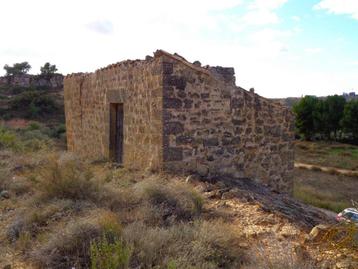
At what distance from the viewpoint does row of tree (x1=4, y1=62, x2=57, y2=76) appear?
3956 centimetres

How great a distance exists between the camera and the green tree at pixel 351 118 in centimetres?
3894

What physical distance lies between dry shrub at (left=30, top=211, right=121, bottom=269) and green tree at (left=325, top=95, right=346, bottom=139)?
4007 cm

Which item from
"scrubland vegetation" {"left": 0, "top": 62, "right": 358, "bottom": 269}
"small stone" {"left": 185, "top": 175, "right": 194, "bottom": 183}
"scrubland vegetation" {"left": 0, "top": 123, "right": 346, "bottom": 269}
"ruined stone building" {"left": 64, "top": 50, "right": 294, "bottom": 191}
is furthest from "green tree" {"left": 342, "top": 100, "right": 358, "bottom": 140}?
"scrubland vegetation" {"left": 0, "top": 123, "right": 346, "bottom": 269}

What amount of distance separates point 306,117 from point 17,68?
106 feet

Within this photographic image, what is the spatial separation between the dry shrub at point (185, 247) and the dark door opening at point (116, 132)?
5203 mm

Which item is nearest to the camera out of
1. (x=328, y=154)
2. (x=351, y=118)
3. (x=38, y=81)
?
(x=328, y=154)

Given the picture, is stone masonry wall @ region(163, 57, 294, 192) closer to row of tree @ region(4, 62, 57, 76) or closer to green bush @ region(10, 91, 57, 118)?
green bush @ region(10, 91, 57, 118)

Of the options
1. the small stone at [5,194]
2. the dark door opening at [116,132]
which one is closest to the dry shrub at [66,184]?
the small stone at [5,194]

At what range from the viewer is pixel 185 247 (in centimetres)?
364

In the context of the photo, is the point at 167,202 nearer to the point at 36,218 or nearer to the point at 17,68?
the point at 36,218

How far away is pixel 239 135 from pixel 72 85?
6.03 metres

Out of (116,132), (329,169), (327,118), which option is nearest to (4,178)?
(116,132)

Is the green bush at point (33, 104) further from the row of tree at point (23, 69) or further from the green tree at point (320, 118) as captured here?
the green tree at point (320, 118)

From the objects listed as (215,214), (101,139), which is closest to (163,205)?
A: (215,214)
